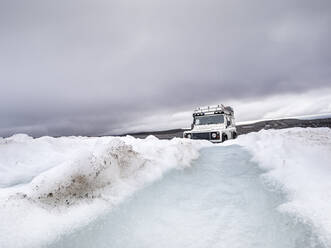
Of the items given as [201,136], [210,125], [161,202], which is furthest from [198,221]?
[210,125]

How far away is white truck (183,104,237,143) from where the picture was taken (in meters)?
16.8

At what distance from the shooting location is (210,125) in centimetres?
1839

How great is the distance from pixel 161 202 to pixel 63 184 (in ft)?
7.83

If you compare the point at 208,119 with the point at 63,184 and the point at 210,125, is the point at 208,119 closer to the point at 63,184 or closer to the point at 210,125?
the point at 210,125

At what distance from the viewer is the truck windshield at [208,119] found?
18.3m

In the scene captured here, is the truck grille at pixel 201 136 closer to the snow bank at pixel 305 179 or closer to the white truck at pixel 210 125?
the white truck at pixel 210 125

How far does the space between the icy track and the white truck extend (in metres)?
8.53

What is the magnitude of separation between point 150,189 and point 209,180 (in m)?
2.07

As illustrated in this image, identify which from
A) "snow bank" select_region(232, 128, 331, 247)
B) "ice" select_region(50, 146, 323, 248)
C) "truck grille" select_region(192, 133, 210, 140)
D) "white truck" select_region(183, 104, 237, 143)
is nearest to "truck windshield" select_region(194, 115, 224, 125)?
"white truck" select_region(183, 104, 237, 143)

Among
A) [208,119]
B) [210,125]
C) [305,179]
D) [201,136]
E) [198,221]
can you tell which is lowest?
[198,221]

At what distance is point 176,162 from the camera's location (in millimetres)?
8766

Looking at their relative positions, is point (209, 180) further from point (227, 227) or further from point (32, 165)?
point (32, 165)

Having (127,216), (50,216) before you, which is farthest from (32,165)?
(127,216)

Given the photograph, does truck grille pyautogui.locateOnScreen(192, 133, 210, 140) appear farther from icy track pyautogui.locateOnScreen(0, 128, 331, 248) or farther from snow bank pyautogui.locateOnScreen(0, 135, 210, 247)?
icy track pyautogui.locateOnScreen(0, 128, 331, 248)
